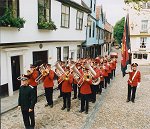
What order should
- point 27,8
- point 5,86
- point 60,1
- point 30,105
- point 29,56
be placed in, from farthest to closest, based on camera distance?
point 60,1
point 29,56
point 27,8
point 5,86
point 30,105

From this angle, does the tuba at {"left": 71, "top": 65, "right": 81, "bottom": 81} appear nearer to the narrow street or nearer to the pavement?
the narrow street

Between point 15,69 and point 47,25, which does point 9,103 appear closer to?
point 15,69

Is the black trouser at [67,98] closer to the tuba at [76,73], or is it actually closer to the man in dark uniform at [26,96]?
the tuba at [76,73]

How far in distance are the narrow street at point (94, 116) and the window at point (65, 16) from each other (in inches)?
285

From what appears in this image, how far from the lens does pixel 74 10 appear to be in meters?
19.6

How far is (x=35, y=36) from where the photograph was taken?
44.4 feet

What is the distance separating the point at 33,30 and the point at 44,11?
194cm

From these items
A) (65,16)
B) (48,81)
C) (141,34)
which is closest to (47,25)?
(65,16)

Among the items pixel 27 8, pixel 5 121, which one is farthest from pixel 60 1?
pixel 5 121

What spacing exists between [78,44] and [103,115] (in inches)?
519

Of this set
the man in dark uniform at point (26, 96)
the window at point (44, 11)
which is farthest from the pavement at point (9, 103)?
the window at point (44, 11)

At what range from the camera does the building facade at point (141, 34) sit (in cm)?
3198

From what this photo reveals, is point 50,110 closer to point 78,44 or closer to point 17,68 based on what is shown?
point 17,68

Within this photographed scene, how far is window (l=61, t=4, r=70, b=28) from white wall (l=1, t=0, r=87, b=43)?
1.42 feet
